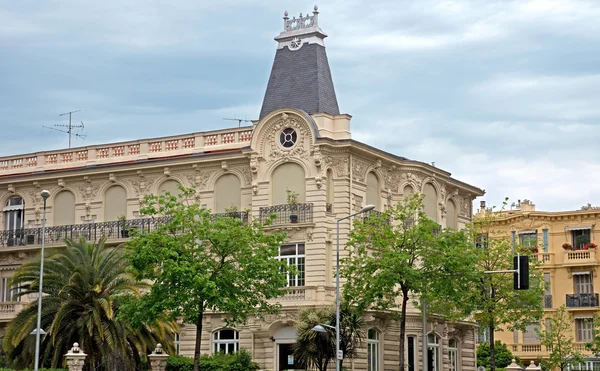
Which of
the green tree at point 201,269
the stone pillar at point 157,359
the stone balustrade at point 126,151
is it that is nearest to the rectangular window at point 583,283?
the stone balustrade at point 126,151

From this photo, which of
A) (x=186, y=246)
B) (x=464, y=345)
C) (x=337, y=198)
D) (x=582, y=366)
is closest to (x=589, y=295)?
(x=582, y=366)

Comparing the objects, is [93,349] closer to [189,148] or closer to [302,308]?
[302,308]

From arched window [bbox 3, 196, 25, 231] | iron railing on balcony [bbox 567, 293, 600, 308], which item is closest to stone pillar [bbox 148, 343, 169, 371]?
arched window [bbox 3, 196, 25, 231]

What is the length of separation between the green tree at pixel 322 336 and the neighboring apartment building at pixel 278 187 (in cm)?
233

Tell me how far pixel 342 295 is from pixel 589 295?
32452mm

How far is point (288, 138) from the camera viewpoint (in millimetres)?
57469

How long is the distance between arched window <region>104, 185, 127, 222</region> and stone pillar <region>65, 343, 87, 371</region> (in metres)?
14.5

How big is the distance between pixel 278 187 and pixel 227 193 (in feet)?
11.0

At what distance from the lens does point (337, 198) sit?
56.8 m

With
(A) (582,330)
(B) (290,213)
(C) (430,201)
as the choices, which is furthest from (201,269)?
(A) (582,330)

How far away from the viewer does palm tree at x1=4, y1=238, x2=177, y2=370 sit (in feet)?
165

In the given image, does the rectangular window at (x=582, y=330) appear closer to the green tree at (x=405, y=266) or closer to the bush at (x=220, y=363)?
the green tree at (x=405, y=266)

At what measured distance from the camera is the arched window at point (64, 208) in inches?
2509

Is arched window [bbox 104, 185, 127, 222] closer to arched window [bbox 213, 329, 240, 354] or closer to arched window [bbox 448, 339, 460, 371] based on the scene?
arched window [bbox 213, 329, 240, 354]
